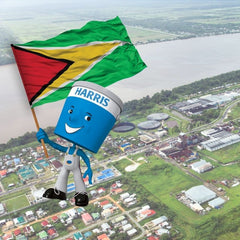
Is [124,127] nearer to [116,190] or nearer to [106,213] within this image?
[116,190]

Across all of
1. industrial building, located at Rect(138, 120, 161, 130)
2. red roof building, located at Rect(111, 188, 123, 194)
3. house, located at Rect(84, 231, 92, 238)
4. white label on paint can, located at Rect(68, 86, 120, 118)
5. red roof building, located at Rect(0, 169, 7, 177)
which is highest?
white label on paint can, located at Rect(68, 86, 120, 118)

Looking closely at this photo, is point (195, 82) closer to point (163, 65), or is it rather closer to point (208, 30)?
point (163, 65)

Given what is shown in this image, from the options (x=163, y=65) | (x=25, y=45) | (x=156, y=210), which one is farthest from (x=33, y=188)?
(x=163, y=65)

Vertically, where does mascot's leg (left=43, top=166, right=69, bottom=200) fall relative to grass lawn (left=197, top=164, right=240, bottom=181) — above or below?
above

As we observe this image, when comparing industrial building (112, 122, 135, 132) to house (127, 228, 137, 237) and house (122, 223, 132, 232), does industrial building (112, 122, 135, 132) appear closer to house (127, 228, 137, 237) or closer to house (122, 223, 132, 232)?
house (122, 223, 132, 232)

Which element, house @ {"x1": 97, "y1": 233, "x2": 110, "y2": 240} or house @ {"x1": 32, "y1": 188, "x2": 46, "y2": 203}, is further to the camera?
house @ {"x1": 32, "y1": 188, "x2": 46, "y2": 203}

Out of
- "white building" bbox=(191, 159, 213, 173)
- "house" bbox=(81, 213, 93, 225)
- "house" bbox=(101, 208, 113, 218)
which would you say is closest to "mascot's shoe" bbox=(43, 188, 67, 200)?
"house" bbox=(81, 213, 93, 225)

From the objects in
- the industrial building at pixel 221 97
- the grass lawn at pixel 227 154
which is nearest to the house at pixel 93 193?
the grass lawn at pixel 227 154
